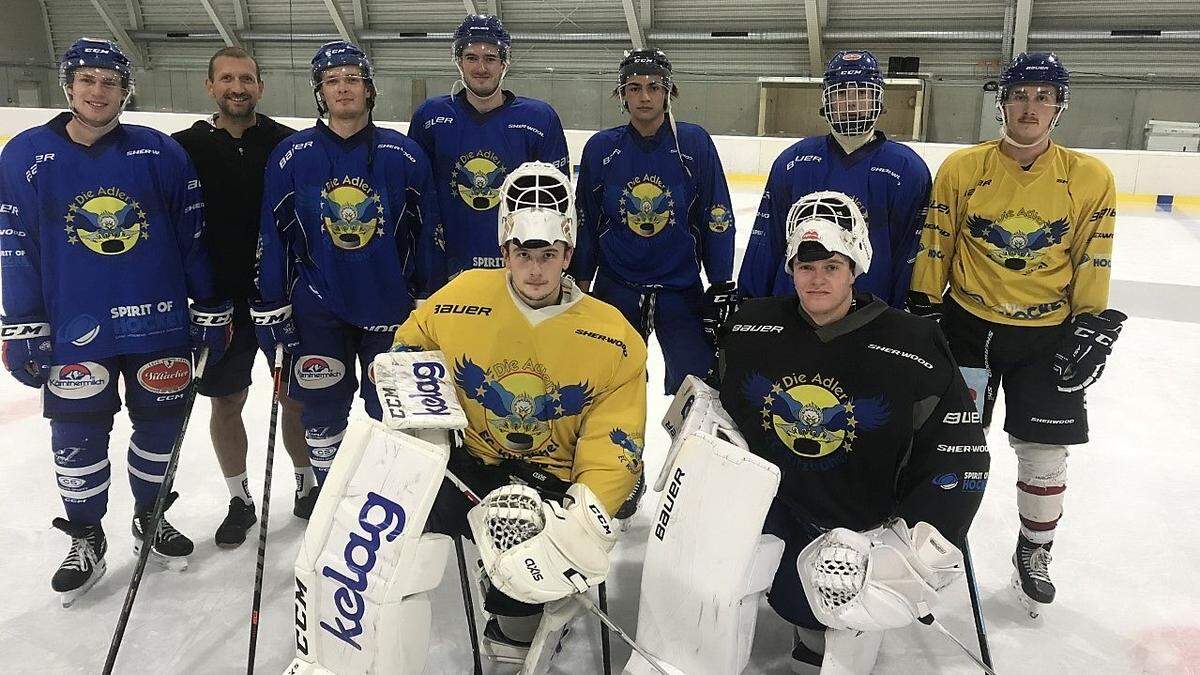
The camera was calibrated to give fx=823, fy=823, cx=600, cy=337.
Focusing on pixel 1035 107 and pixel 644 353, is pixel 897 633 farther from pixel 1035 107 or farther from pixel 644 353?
pixel 1035 107

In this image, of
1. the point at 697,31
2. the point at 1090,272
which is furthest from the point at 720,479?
the point at 697,31

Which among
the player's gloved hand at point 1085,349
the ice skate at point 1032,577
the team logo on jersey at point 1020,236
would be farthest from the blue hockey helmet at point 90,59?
the ice skate at point 1032,577

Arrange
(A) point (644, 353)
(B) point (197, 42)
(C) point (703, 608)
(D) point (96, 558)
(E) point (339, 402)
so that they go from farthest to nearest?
(B) point (197, 42)
(E) point (339, 402)
(D) point (96, 558)
(A) point (644, 353)
(C) point (703, 608)

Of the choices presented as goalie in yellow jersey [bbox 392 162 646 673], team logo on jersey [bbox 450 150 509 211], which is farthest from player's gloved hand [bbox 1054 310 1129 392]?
team logo on jersey [bbox 450 150 509 211]

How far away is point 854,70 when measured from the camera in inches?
82.1

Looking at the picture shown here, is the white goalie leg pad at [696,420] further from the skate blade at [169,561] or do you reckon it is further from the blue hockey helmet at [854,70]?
the skate blade at [169,561]

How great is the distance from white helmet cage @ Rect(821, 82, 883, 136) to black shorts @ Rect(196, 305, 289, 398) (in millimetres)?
1673

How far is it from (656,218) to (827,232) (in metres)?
0.93

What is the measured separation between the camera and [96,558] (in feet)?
7.09

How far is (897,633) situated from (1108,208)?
1162mm

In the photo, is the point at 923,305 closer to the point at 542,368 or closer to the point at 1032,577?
the point at 1032,577

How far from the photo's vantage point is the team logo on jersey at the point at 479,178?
251 centimetres

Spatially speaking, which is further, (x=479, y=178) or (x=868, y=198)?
(x=479, y=178)

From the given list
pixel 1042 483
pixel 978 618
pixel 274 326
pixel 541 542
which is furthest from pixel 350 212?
pixel 1042 483
